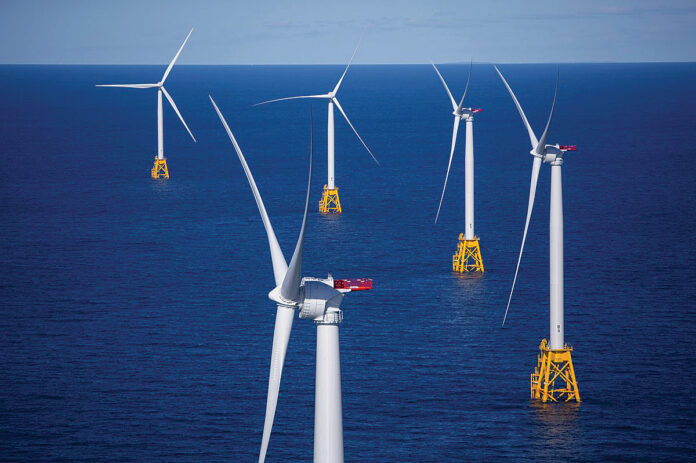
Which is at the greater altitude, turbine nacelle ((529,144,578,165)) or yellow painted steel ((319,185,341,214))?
yellow painted steel ((319,185,341,214))

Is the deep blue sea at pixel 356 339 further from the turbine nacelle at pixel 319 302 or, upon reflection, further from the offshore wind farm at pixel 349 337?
the turbine nacelle at pixel 319 302

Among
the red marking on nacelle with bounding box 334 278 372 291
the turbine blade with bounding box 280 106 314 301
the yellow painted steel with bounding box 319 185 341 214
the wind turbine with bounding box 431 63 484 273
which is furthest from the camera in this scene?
the yellow painted steel with bounding box 319 185 341 214

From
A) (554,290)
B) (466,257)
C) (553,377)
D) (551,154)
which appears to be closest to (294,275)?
(554,290)

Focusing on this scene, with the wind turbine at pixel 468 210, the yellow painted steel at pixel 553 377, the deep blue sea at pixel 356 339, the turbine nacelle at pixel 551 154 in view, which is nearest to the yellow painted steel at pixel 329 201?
the deep blue sea at pixel 356 339

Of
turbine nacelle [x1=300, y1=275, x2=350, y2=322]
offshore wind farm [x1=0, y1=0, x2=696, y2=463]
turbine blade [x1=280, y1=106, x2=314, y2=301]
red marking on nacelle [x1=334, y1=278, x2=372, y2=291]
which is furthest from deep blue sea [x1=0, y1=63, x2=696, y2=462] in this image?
turbine blade [x1=280, y1=106, x2=314, y2=301]

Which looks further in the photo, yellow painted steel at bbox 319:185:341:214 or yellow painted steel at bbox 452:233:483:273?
yellow painted steel at bbox 319:185:341:214

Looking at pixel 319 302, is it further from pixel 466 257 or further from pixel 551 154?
A: pixel 466 257

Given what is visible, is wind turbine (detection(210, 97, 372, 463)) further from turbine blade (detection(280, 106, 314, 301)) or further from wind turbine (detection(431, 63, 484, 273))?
wind turbine (detection(431, 63, 484, 273))

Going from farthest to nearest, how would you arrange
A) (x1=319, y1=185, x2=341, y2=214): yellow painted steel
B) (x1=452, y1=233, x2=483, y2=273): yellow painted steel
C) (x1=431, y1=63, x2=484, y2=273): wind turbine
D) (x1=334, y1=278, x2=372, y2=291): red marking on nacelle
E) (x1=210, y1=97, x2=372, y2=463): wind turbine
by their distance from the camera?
1. (x1=319, y1=185, x2=341, y2=214): yellow painted steel
2. (x1=452, y1=233, x2=483, y2=273): yellow painted steel
3. (x1=431, y1=63, x2=484, y2=273): wind turbine
4. (x1=334, y1=278, x2=372, y2=291): red marking on nacelle
5. (x1=210, y1=97, x2=372, y2=463): wind turbine

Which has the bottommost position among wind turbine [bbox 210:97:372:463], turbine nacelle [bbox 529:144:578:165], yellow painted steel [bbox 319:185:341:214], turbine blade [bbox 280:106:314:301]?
wind turbine [bbox 210:97:372:463]
